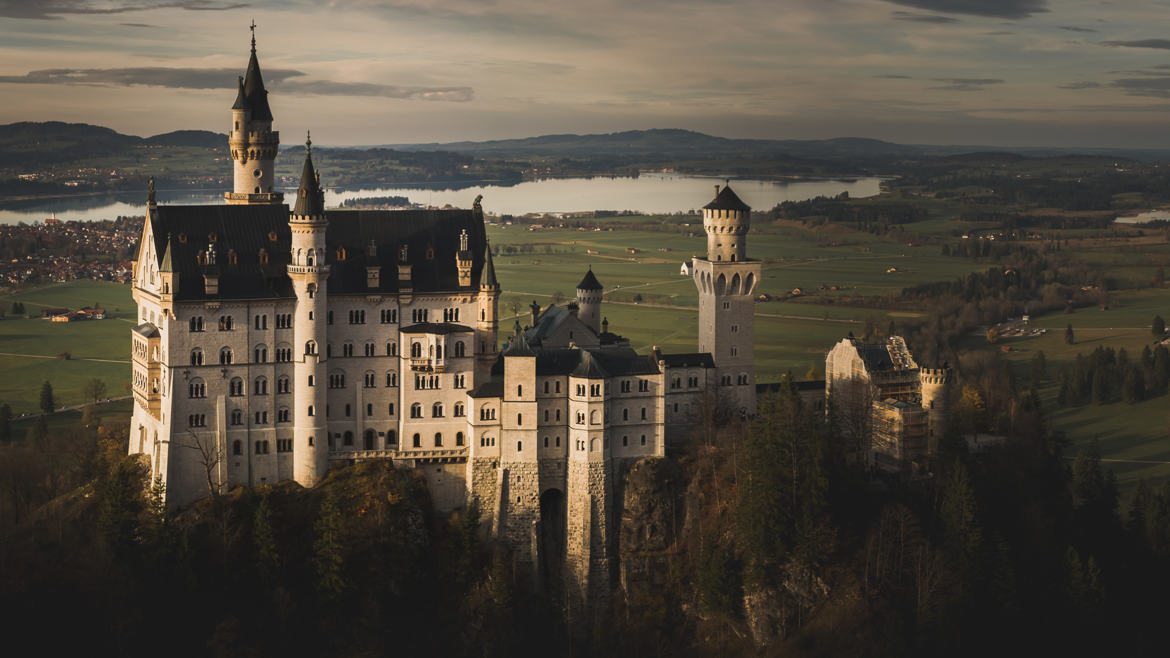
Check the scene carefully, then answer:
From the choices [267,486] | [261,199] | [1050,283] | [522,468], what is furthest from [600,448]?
[1050,283]

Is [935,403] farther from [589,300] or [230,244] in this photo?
[230,244]

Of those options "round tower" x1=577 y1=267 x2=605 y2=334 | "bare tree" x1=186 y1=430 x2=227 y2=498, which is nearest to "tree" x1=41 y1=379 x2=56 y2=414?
"bare tree" x1=186 y1=430 x2=227 y2=498

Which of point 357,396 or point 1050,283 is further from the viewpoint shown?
point 1050,283

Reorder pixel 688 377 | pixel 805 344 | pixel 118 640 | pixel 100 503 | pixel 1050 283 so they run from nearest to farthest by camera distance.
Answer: pixel 118 640 < pixel 100 503 < pixel 688 377 < pixel 805 344 < pixel 1050 283

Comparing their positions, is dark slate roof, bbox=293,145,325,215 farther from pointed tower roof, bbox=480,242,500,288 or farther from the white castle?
pointed tower roof, bbox=480,242,500,288

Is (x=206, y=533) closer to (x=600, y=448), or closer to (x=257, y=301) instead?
(x=257, y=301)

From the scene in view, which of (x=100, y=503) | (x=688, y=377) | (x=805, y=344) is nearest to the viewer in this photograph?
(x=100, y=503)
